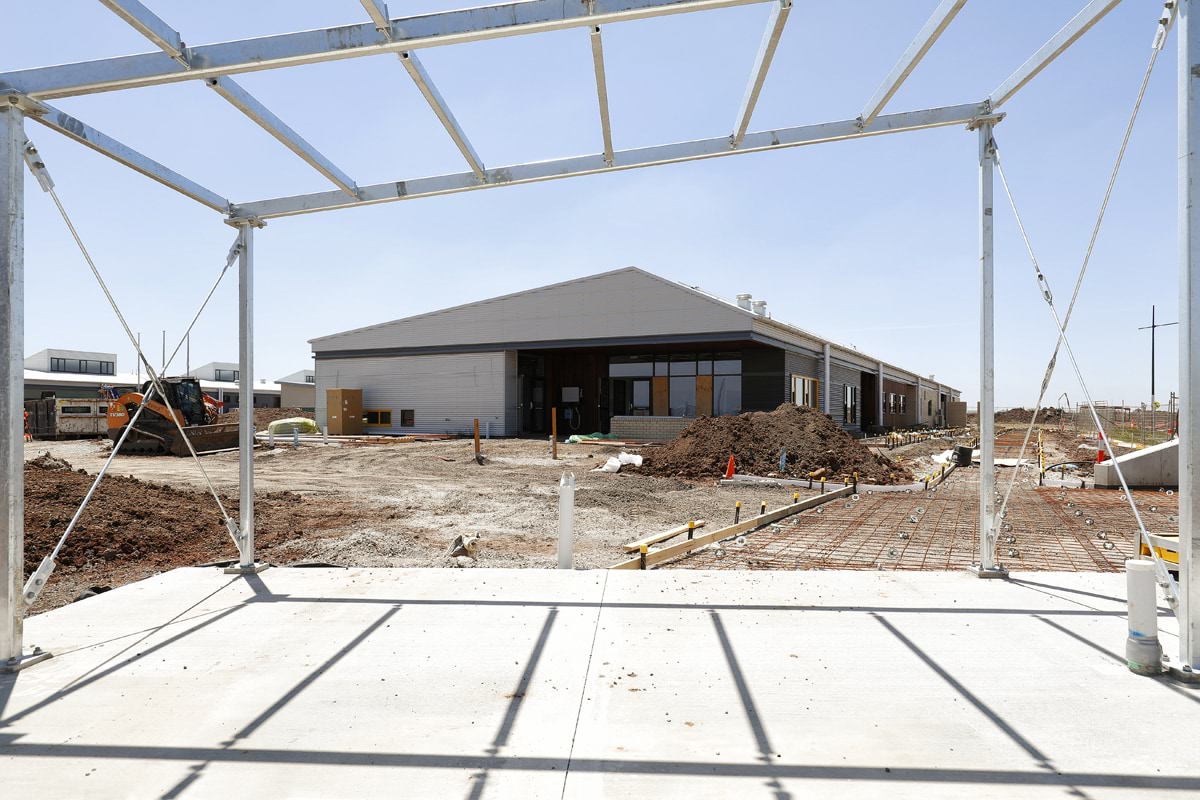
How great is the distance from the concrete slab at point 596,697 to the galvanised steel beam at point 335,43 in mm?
3835

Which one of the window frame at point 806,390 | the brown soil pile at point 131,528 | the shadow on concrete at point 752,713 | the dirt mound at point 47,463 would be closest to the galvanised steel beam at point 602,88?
the shadow on concrete at point 752,713

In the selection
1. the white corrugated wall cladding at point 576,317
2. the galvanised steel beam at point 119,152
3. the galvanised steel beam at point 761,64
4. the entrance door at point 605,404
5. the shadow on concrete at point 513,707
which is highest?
the white corrugated wall cladding at point 576,317

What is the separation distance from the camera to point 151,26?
3.85 metres

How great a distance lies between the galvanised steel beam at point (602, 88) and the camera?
14.5ft

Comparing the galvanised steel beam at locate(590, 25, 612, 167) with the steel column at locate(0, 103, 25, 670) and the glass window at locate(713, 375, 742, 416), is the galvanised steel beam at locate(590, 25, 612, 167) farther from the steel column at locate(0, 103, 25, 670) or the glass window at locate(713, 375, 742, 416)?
the glass window at locate(713, 375, 742, 416)

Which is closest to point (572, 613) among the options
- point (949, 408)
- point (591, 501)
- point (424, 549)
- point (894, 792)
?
point (894, 792)

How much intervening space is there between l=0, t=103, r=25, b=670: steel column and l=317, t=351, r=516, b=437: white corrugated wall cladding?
100.0ft

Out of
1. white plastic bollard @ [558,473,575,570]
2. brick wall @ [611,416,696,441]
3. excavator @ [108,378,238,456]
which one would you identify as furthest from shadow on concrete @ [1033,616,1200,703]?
excavator @ [108,378,238,456]

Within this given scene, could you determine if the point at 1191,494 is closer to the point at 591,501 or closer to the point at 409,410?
the point at 591,501

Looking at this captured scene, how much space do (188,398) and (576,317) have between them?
694 inches

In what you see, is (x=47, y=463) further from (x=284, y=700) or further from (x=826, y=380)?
(x=826, y=380)

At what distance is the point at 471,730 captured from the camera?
137 inches

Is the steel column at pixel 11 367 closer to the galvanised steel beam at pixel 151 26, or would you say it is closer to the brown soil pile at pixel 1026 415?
the galvanised steel beam at pixel 151 26

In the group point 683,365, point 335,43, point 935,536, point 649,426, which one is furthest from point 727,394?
point 335,43
